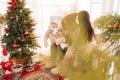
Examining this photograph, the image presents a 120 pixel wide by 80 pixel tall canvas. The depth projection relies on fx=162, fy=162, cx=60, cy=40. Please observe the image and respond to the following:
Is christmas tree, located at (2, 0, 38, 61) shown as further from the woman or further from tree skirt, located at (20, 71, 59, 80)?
the woman

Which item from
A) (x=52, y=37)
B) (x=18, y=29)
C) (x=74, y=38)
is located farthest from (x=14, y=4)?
(x=74, y=38)

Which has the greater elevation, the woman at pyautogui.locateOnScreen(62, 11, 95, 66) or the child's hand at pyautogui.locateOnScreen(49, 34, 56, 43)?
the woman at pyautogui.locateOnScreen(62, 11, 95, 66)

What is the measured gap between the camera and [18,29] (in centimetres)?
270

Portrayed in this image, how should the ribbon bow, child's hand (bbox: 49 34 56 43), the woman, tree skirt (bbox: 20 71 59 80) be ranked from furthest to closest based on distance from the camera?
child's hand (bbox: 49 34 56 43) < the ribbon bow < tree skirt (bbox: 20 71 59 80) < the woman

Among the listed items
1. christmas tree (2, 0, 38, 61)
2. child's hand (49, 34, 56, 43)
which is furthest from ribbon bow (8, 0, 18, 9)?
child's hand (49, 34, 56, 43)

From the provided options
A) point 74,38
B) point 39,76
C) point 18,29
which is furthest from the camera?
point 18,29

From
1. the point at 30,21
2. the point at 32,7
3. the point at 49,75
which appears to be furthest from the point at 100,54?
the point at 32,7

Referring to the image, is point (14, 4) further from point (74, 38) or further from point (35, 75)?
point (74, 38)

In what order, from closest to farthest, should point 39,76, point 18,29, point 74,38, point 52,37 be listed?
1. point 74,38
2. point 39,76
3. point 18,29
4. point 52,37

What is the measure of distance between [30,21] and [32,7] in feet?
2.38

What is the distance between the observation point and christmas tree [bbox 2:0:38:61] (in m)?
2.66

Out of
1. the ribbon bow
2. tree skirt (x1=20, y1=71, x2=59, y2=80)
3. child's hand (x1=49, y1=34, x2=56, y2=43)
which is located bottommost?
tree skirt (x1=20, y1=71, x2=59, y2=80)

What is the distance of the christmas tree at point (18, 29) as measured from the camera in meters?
2.66

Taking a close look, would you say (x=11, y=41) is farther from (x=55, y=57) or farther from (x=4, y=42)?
(x=55, y=57)
